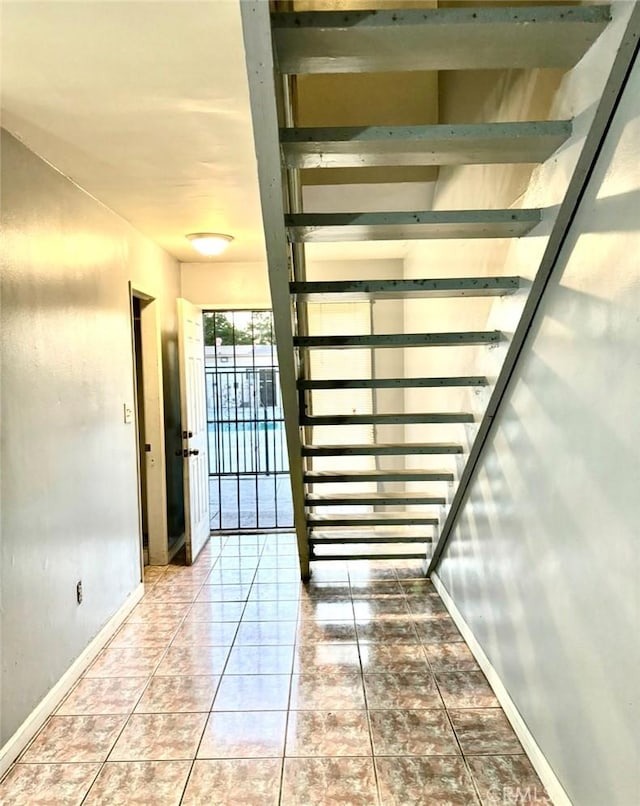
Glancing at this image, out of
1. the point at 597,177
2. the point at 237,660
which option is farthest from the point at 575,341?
the point at 237,660

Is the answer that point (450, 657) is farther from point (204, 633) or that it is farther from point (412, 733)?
point (204, 633)

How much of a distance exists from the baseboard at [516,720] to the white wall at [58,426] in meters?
1.83

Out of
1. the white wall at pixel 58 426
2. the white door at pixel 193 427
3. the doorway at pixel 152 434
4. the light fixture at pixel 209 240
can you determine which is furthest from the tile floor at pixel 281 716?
the light fixture at pixel 209 240

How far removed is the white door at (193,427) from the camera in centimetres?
411

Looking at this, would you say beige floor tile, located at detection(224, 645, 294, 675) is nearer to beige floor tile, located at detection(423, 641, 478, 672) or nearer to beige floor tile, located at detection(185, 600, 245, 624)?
beige floor tile, located at detection(185, 600, 245, 624)

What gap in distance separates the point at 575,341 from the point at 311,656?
194 cm

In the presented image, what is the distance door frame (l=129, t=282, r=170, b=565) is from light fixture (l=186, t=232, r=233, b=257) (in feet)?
1.72

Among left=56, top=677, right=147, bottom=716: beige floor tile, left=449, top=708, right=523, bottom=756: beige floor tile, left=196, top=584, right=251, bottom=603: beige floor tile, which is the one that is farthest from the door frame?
left=449, top=708, right=523, bottom=756: beige floor tile

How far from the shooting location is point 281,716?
7.24 ft

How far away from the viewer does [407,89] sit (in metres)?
3.27

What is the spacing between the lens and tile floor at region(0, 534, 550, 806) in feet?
5.98

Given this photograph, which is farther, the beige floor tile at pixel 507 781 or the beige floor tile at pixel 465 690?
the beige floor tile at pixel 465 690

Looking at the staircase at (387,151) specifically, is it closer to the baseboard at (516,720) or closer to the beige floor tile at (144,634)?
the baseboard at (516,720)

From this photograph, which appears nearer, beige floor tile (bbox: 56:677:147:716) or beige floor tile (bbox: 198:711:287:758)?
beige floor tile (bbox: 198:711:287:758)
